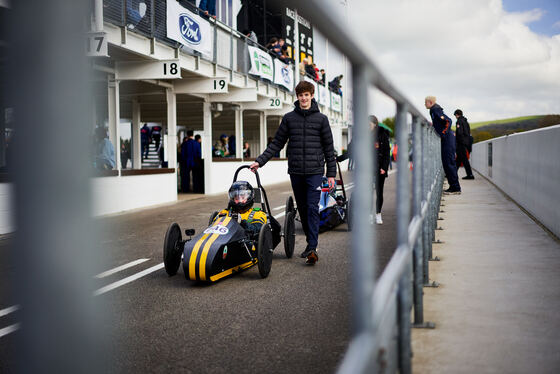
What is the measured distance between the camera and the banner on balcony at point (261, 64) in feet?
70.0

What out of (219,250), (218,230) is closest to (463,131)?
(218,230)

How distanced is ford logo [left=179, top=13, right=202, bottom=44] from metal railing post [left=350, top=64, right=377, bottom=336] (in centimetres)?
1422

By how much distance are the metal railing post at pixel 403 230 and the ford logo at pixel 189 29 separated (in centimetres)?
1305

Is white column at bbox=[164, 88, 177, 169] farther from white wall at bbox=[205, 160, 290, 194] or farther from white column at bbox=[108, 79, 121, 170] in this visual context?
white column at bbox=[108, 79, 121, 170]

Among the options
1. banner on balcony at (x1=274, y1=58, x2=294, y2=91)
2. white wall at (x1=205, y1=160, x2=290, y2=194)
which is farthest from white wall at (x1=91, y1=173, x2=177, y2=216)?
banner on balcony at (x1=274, y1=58, x2=294, y2=91)

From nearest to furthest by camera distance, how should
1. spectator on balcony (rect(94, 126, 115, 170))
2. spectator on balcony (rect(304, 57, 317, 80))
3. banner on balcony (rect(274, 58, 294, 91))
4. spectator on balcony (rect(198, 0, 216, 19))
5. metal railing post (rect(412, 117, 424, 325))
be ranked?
spectator on balcony (rect(94, 126, 115, 170)) < metal railing post (rect(412, 117, 424, 325)) < spectator on balcony (rect(198, 0, 216, 19)) < banner on balcony (rect(274, 58, 294, 91)) < spectator on balcony (rect(304, 57, 317, 80))

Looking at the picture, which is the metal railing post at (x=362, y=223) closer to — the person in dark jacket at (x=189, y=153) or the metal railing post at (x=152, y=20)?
the metal railing post at (x=152, y=20)

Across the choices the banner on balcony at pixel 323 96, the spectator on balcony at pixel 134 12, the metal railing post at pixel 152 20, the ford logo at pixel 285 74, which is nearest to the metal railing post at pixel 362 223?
the spectator on balcony at pixel 134 12

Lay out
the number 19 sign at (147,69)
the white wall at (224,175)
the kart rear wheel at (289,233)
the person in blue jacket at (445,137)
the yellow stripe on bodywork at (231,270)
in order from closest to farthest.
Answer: the yellow stripe on bodywork at (231,270)
the kart rear wheel at (289,233)
the person in blue jacket at (445,137)
the number 19 sign at (147,69)
the white wall at (224,175)

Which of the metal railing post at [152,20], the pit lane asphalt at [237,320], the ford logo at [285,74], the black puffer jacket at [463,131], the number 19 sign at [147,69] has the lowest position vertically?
the pit lane asphalt at [237,320]

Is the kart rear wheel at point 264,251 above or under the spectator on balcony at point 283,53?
under

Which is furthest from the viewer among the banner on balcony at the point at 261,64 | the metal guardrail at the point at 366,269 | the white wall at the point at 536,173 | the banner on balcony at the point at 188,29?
the banner on balcony at the point at 261,64

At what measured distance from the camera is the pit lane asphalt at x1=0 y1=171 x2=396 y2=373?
3.54 m

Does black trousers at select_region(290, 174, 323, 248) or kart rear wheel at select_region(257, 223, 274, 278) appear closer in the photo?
kart rear wheel at select_region(257, 223, 274, 278)
